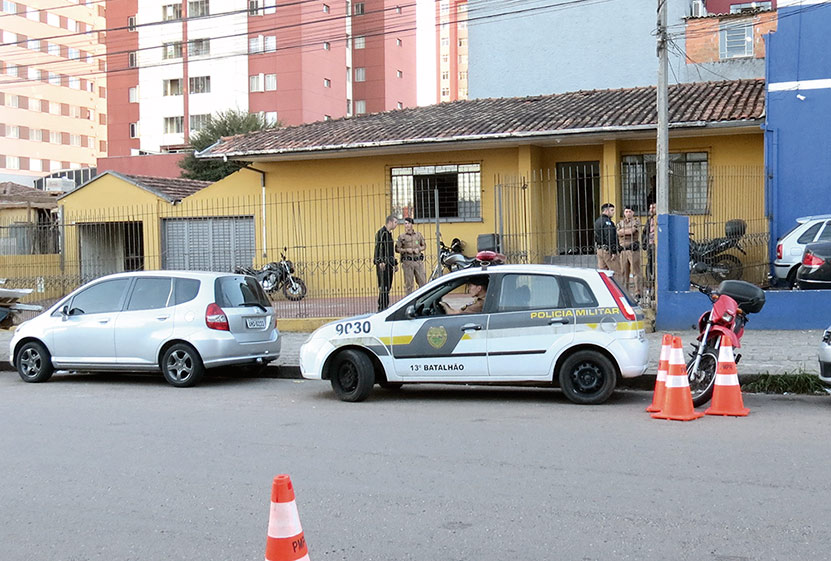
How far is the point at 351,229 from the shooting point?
1992 cm

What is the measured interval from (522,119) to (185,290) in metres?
11.0

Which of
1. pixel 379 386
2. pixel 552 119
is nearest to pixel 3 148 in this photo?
pixel 552 119

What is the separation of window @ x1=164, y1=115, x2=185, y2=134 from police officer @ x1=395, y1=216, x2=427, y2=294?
42967mm

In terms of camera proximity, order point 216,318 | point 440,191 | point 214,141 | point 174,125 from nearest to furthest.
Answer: point 216,318
point 440,191
point 214,141
point 174,125

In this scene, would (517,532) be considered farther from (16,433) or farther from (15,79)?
(15,79)

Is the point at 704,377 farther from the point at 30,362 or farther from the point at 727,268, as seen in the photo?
the point at 30,362

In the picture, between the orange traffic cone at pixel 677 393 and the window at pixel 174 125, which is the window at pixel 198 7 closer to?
the window at pixel 174 125

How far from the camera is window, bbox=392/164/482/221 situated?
21.5 meters

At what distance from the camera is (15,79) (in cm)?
7506

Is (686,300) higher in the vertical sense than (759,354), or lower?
higher

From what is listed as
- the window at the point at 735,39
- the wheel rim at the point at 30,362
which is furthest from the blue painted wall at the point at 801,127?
the wheel rim at the point at 30,362

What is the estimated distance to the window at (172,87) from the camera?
184ft

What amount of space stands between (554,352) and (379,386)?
8.69ft

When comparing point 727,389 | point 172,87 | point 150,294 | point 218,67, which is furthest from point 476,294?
point 172,87
